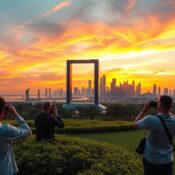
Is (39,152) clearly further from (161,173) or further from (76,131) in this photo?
(76,131)

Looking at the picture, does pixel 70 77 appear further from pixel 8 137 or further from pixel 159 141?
pixel 8 137

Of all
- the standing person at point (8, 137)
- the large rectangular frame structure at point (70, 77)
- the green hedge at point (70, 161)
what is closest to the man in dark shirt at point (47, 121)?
the green hedge at point (70, 161)

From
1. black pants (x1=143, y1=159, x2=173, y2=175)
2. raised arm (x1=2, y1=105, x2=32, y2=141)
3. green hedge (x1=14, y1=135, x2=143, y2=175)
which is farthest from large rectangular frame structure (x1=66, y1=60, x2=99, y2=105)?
raised arm (x1=2, y1=105, x2=32, y2=141)

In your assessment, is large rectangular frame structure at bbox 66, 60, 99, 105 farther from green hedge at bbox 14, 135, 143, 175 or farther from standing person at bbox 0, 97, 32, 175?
standing person at bbox 0, 97, 32, 175

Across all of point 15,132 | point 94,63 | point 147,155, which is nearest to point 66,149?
point 147,155

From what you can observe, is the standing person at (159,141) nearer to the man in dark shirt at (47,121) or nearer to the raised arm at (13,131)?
the raised arm at (13,131)

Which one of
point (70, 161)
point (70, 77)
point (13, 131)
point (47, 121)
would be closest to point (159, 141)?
point (13, 131)

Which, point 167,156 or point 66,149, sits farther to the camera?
point 66,149
